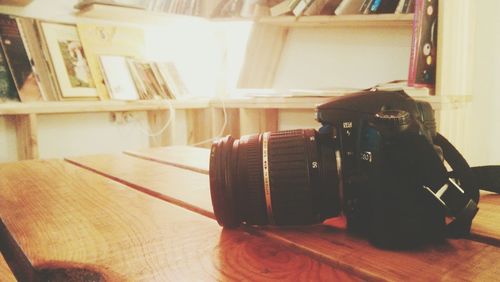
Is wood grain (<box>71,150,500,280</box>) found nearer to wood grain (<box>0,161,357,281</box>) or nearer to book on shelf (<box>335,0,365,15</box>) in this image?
wood grain (<box>0,161,357,281</box>)

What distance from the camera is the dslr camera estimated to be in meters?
0.39

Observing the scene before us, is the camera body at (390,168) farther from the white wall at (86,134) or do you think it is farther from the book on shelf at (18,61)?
the white wall at (86,134)

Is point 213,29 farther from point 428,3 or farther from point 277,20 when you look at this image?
point 428,3

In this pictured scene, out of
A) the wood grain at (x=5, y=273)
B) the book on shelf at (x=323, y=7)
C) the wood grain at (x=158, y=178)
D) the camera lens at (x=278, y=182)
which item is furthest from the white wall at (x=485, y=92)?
the wood grain at (x=5, y=273)

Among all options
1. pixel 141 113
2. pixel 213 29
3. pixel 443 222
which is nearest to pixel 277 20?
pixel 213 29

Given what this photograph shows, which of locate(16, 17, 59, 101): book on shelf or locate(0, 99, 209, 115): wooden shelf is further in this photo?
locate(16, 17, 59, 101): book on shelf

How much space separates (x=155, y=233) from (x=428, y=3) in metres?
1.26

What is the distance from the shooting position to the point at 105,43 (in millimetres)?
1898

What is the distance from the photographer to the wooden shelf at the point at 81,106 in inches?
58.8

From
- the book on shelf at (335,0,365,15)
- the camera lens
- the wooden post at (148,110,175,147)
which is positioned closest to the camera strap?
the camera lens

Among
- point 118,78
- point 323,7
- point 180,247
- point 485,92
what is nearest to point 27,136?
point 118,78

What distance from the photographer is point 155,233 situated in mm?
467

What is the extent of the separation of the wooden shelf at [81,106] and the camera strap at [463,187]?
4.77ft

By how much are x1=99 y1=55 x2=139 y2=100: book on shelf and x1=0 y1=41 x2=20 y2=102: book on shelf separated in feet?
1.24
